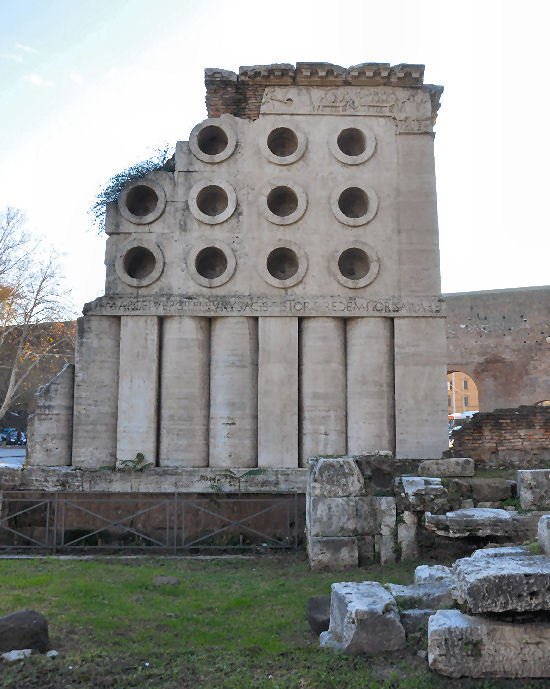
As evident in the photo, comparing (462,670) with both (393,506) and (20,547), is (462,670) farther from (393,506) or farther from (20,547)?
(20,547)

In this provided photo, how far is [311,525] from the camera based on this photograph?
10250 mm

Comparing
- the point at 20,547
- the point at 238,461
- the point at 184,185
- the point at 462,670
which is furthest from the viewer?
the point at 184,185

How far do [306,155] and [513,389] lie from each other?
1770cm

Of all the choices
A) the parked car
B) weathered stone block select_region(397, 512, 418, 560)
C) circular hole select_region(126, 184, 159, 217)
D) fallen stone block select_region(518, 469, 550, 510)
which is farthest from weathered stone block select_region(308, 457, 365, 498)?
the parked car

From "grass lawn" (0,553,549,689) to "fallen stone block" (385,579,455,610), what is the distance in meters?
0.61

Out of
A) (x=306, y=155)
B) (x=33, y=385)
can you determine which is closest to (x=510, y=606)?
(x=306, y=155)

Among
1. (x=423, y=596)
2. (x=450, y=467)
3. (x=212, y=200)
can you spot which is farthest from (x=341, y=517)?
(x=212, y=200)

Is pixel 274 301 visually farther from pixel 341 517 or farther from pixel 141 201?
pixel 341 517

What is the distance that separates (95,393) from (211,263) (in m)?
4.02

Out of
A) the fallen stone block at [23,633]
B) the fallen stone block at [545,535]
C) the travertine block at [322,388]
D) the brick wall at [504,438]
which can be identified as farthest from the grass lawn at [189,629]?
the brick wall at [504,438]

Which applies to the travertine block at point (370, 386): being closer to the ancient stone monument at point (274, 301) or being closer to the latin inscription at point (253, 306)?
the ancient stone monument at point (274, 301)

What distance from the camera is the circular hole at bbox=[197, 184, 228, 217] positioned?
14907mm

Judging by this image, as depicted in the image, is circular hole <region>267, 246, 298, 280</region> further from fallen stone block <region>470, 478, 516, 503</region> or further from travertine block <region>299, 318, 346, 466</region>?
fallen stone block <region>470, 478, 516, 503</region>

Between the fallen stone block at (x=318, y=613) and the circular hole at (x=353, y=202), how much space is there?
961 centimetres
